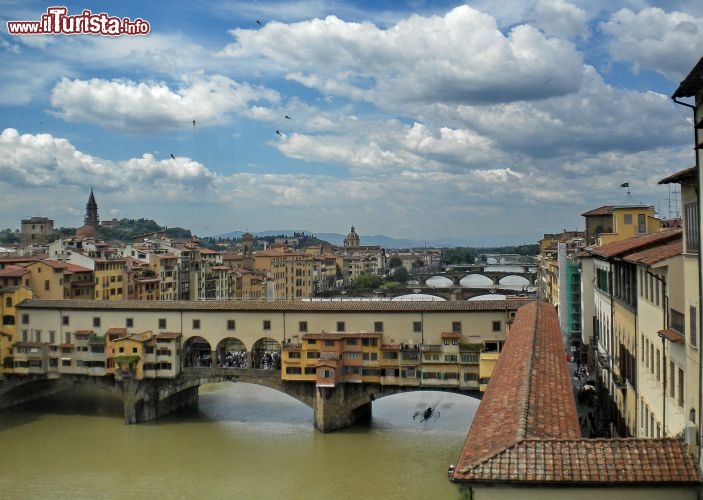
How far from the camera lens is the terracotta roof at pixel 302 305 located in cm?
3055

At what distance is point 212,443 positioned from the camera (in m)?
27.8

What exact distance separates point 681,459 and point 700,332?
150cm

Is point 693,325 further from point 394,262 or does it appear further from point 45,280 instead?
point 394,262

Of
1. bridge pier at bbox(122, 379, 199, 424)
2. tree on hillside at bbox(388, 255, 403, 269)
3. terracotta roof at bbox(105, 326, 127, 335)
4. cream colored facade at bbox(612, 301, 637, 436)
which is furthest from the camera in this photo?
tree on hillside at bbox(388, 255, 403, 269)

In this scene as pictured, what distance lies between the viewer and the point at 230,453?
86.6 feet

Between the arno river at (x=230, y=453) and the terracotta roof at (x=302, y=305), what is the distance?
16.0ft

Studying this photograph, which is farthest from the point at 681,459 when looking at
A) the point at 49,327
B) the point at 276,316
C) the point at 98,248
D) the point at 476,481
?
the point at 98,248

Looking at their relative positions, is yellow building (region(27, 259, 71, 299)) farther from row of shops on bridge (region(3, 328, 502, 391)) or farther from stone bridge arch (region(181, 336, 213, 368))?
stone bridge arch (region(181, 336, 213, 368))

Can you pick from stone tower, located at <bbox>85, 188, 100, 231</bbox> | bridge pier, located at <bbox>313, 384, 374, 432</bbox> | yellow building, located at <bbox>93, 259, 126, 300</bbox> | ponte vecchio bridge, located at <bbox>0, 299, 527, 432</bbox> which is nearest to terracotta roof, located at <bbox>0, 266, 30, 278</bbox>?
ponte vecchio bridge, located at <bbox>0, 299, 527, 432</bbox>

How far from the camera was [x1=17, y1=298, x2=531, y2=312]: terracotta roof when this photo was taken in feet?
100

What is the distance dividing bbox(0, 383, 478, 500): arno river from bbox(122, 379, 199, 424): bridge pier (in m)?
0.54

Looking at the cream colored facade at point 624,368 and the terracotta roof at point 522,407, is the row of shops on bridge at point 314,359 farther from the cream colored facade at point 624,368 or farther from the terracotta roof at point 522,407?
the terracotta roof at point 522,407

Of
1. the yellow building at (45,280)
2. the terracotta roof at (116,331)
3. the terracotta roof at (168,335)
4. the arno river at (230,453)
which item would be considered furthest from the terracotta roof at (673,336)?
the yellow building at (45,280)

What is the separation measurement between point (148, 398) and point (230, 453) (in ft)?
23.1
